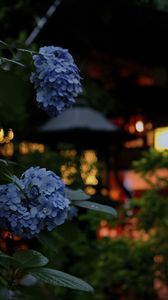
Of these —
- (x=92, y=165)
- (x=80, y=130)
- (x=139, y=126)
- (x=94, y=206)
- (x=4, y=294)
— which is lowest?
(x=4, y=294)

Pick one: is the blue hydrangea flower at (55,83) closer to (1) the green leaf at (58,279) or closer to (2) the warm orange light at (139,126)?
(1) the green leaf at (58,279)

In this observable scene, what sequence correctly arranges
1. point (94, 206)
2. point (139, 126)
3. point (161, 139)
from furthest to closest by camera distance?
point (139, 126) → point (161, 139) → point (94, 206)

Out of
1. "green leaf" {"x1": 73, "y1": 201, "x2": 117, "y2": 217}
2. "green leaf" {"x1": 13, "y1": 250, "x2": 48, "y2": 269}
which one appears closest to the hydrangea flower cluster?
"green leaf" {"x1": 13, "y1": 250, "x2": 48, "y2": 269}

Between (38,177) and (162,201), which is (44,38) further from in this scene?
(38,177)

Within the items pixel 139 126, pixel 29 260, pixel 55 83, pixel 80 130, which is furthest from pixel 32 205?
pixel 139 126

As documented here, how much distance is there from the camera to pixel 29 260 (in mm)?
1038

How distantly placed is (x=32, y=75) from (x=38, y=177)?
0.63 ft

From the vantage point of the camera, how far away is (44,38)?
423cm

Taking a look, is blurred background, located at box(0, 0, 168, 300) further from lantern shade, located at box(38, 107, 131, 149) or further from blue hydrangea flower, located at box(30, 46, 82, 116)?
blue hydrangea flower, located at box(30, 46, 82, 116)

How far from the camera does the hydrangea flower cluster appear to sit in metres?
Answer: 1.04

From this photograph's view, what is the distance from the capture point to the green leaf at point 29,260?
3.35 feet

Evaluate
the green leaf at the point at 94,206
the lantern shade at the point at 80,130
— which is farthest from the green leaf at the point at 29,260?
the lantern shade at the point at 80,130

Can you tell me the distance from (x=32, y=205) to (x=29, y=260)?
0.31ft

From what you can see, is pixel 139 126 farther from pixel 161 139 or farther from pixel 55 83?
pixel 55 83
